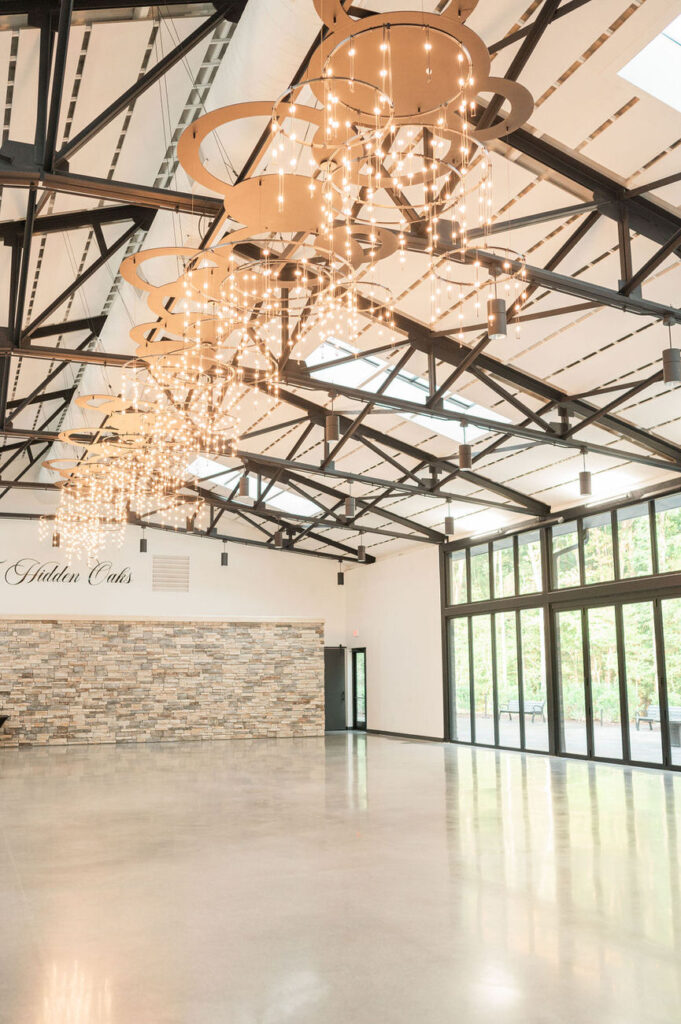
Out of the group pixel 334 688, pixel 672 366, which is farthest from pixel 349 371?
pixel 334 688

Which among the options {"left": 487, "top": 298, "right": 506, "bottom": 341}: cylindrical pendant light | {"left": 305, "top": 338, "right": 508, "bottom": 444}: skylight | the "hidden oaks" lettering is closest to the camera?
{"left": 487, "top": 298, "right": 506, "bottom": 341}: cylindrical pendant light

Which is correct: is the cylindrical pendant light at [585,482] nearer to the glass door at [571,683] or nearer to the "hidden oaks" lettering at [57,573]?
the glass door at [571,683]

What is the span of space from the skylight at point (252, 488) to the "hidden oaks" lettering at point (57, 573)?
10.8 feet

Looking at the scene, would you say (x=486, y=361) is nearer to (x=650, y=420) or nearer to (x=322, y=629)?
(x=650, y=420)

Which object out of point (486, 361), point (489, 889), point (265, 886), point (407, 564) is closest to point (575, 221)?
point (486, 361)

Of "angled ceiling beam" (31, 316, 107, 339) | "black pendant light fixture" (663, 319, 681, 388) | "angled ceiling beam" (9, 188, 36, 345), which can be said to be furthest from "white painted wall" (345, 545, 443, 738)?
"angled ceiling beam" (9, 188, 36, 345)

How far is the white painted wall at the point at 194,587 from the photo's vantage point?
742 inches

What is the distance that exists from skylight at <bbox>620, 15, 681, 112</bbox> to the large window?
7471 millimetres

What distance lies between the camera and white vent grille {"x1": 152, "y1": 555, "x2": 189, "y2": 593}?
19.9 meters

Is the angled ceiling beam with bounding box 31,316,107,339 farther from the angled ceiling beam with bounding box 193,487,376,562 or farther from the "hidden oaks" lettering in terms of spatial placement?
the "hidden oaks" lettering

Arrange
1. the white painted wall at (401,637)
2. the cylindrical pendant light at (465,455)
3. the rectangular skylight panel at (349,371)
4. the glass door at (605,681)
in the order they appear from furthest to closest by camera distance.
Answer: the white painted wall at (401,637)
the glass door at (605,681)
the rectangular skylight panel at (349,371)
the cylindrical pendant light at (465,455)

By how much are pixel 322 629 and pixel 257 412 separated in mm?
7781

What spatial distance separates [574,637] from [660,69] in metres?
9.92

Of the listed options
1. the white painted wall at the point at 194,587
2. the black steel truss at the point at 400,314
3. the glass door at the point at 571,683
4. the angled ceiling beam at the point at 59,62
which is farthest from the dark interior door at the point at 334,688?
the angled ceiling beam at the point at 59,62
